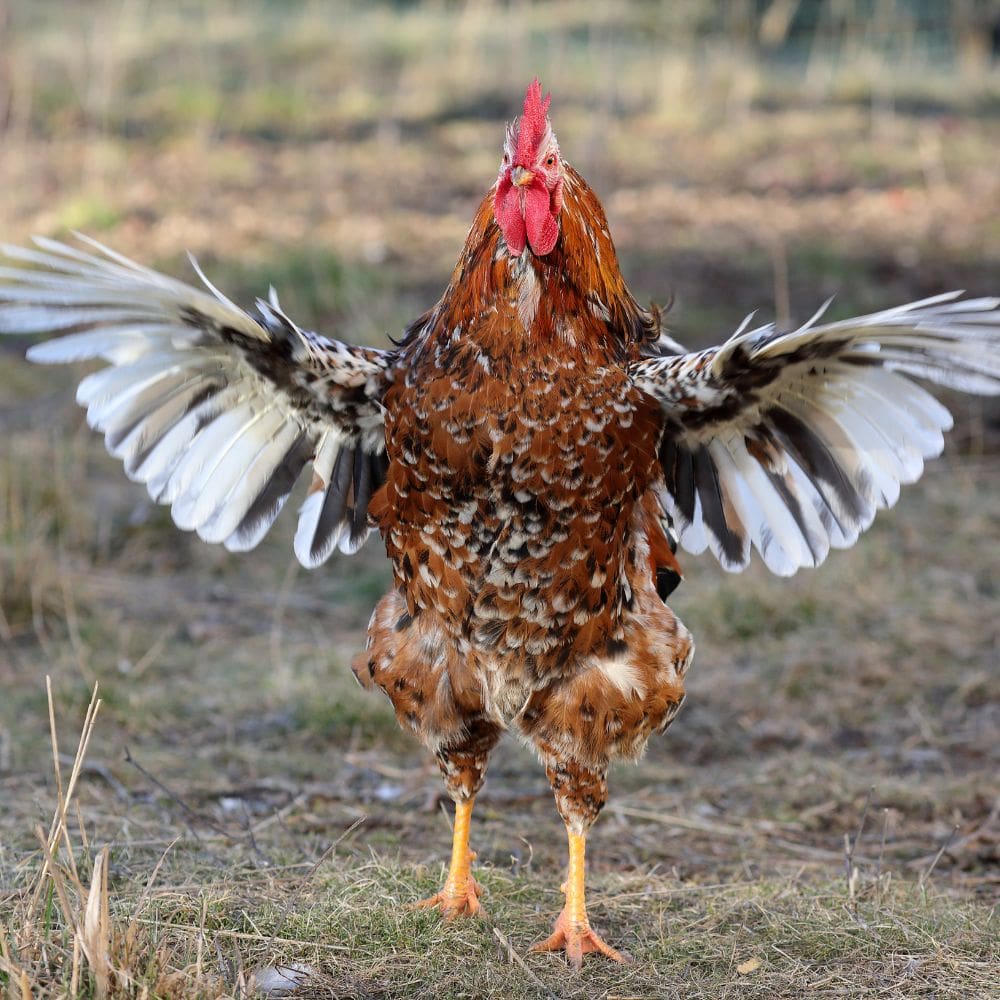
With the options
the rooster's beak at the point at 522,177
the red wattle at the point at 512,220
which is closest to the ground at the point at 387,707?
the red wattle at the point at 512,220

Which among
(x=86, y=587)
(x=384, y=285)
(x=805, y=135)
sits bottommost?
(x=86, y=587)

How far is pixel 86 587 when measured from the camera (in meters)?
5.75

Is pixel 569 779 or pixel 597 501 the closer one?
pixel 597 501

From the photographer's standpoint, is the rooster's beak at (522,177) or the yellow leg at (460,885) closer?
the rooster's beak at (522,177)

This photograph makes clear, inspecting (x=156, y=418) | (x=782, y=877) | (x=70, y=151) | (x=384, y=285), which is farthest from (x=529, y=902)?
(x=70, y=151)

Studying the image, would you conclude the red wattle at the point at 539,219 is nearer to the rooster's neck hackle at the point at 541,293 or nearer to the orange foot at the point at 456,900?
the rooster's neck hackle at the point at 541,293

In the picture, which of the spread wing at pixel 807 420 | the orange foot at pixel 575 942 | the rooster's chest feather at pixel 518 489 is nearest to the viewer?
the spread wing at pixel 807 420

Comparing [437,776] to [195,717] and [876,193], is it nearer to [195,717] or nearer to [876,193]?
[195,717]

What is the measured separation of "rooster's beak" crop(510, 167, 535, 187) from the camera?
9.94ft

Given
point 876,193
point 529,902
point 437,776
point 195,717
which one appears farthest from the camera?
point 876,193

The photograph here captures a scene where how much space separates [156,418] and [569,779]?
56.5 inches

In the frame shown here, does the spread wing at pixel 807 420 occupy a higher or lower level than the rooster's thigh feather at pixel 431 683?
higher

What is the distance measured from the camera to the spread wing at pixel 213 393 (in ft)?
9.93

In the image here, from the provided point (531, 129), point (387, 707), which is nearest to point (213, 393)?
point (531, 129)
